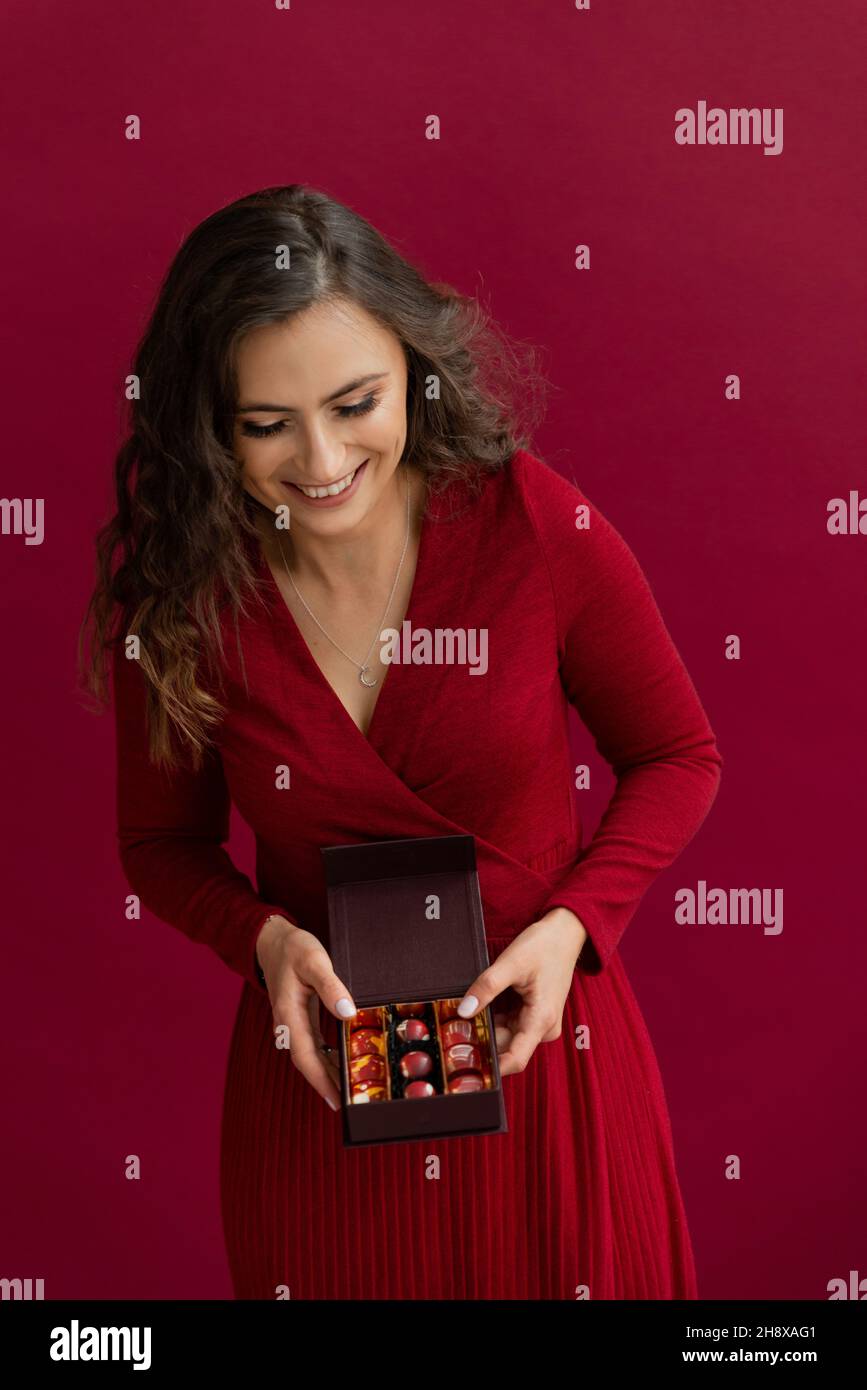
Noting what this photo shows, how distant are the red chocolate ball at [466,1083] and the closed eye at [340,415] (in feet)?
1.99

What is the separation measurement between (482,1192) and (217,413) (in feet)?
2.62

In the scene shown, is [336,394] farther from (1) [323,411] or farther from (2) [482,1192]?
(2) [482,1192]

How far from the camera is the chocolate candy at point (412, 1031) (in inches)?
50.7

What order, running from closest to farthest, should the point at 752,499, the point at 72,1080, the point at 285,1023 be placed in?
the point at 285,1023 → the point at 752,499 → the point at 72,1080

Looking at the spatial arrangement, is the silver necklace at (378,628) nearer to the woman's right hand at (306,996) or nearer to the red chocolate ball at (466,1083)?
the woman's right hand at (306,996)

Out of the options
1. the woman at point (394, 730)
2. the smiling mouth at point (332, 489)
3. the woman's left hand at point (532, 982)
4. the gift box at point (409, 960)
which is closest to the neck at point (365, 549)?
the woman at point (394, 730)

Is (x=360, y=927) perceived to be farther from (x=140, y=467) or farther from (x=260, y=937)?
(x=140, y=467)

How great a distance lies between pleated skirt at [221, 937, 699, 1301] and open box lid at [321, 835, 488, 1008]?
11cm

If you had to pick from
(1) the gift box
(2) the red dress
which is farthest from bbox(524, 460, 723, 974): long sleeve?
(1) the gift box

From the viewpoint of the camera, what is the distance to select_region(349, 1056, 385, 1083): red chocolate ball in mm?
1265

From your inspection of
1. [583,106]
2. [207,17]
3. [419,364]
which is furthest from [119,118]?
[419,364]

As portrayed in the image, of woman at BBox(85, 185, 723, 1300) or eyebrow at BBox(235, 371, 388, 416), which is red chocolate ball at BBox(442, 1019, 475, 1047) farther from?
eyebrow at BBox(235, 371, 388, 416)
